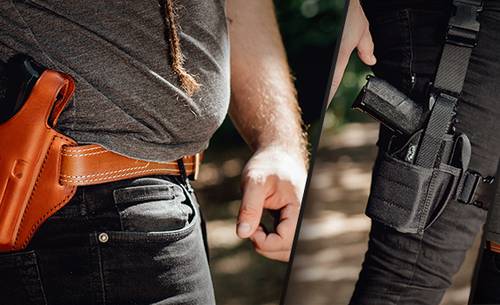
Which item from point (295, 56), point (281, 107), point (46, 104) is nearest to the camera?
point (46, 104)

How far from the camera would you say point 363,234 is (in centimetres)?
100

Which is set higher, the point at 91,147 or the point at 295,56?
the point at 91,147

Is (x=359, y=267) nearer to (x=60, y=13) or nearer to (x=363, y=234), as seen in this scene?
(x=363, y=234)

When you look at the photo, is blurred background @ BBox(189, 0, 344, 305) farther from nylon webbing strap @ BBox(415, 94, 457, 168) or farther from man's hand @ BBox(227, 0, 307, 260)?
nylon webbing strap @ BBox(415, 94, 457, 168)

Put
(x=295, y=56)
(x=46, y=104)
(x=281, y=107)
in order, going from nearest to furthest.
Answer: (x=46, y=104) → (x=281, y=107) → (x=295, y=56)

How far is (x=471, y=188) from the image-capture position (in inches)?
39.4

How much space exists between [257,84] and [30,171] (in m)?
0.50

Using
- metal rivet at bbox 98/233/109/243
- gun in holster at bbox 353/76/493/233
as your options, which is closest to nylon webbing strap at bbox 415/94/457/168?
gun in holster at bbox 353/76/493/233

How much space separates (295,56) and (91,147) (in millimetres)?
2323

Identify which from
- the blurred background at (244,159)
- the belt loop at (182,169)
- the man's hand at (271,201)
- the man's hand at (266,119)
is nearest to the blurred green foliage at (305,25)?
the blurred background at (244,159)

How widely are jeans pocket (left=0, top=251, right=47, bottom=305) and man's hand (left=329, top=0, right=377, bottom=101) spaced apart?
432mm

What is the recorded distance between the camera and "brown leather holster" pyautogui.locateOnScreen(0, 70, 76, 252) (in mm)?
958

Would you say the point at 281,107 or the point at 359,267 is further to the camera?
the point at 281,107

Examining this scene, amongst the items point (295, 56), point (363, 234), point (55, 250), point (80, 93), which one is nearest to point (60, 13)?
point (80, 93)
